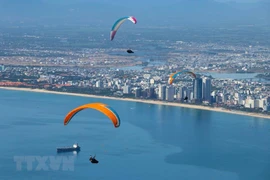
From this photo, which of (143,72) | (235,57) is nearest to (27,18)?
(235,57)

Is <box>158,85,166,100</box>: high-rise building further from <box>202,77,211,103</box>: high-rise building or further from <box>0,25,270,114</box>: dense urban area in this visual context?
<box>202,77,211,103</box>: high-rise building

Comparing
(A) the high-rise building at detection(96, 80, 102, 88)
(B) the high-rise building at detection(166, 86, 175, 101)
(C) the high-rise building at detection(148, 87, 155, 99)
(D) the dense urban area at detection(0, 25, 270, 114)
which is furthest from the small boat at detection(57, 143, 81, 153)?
(A) the high-rise building at detection(96, 80, 102, 88)

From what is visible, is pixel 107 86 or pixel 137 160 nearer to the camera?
pixel 137 160

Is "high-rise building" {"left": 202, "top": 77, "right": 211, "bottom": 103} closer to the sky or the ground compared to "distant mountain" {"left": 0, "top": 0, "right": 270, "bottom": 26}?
closer to the ground

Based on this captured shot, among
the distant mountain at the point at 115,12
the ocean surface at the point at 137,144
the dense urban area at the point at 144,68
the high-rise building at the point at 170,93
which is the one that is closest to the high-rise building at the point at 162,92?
the dense urban area at the point at 144,68

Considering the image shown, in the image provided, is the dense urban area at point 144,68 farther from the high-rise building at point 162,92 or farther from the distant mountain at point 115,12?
the distant mountain at point 115,12

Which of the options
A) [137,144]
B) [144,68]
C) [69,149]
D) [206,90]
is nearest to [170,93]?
[206,90]

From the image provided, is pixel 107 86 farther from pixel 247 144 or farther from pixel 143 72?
pixel 247 144
